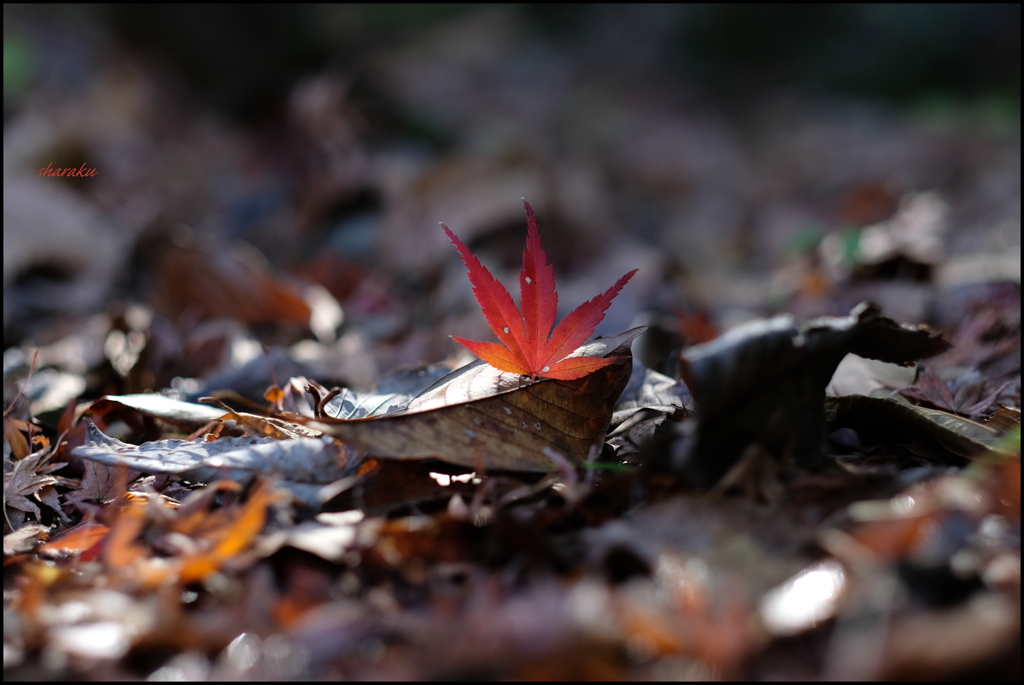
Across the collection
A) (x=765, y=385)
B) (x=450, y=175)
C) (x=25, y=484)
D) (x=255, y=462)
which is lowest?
(x=765, y=385)

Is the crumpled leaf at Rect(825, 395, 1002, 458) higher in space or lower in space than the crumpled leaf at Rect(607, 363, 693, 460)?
lower

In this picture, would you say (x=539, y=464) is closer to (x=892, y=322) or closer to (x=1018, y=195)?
(x=892, y=322)

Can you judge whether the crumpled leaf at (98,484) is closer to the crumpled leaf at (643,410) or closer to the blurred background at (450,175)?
the blurred background at (450,175)

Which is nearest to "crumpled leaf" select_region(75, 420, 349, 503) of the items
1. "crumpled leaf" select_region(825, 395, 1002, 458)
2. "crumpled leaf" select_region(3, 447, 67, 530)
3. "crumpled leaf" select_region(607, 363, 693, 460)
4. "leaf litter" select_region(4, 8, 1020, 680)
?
"leaf litter" select_region(4, 8, 1020, 680)

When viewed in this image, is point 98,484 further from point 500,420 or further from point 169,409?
point 500,420

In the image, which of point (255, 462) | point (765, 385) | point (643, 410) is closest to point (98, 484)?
point (255, 462)

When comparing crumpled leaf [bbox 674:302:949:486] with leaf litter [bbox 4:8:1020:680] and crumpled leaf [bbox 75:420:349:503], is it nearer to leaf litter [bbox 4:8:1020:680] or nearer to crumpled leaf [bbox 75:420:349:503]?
leaf litter [bbox 4:8:1020:680]
